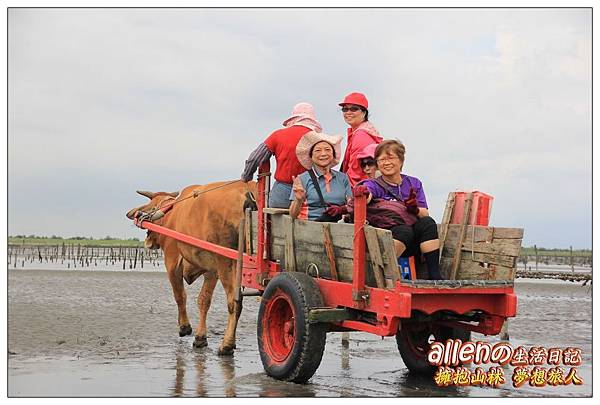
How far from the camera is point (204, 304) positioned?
1083 cm

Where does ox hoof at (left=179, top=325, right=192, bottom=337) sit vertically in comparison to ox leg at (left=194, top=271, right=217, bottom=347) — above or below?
below

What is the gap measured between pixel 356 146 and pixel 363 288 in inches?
85.3

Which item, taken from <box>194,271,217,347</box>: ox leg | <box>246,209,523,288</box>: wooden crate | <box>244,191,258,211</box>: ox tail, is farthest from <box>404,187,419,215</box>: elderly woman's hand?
<box>194,271,217,347</box>: ox leg

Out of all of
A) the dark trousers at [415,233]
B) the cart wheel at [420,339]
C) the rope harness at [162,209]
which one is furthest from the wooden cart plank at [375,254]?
the rope harness at [162,209]

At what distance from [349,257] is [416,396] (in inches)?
53.6

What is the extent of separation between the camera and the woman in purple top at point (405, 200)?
6.95 meters

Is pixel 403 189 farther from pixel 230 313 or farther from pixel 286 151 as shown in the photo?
pixel 230 313

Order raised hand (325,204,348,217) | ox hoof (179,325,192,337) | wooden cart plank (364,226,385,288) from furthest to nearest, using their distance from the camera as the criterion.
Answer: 1. ox hoof (179,325,192,337)
2. raised hand (325,204,348,217)
3. wooden cart plank (364,226,385,288)

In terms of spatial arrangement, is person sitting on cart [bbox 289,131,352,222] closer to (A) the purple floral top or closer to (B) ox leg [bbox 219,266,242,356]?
(A) the purple floral top

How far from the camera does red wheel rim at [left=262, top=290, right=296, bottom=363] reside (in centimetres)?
755

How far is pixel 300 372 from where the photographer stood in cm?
705

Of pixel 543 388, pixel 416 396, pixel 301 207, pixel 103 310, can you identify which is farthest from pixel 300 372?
pixel 103 310

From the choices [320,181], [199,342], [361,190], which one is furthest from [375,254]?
[199,342]

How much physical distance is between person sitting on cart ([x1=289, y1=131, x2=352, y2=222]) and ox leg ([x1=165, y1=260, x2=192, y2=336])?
397cm
